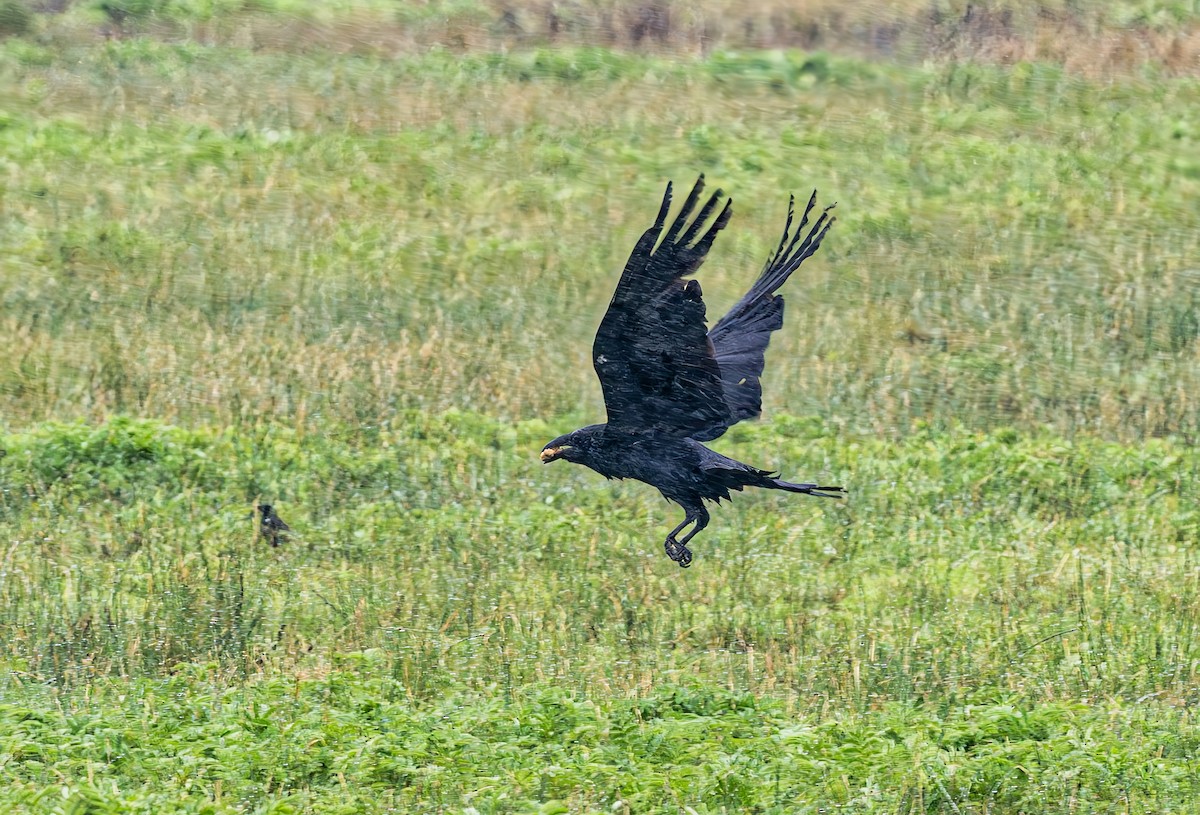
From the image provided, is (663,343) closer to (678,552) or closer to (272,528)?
(678,552)

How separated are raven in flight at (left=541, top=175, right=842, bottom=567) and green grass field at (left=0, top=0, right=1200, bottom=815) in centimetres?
72

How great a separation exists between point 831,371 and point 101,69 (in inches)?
411

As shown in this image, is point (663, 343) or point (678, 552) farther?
point (678, 552)

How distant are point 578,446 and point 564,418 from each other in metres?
3.58

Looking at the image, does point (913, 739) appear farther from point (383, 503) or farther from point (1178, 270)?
point (1178, 270)

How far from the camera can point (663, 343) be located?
6266 mm

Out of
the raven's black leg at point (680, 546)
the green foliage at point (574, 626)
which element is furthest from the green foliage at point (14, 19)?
the raven's black leg at point (680, 546)

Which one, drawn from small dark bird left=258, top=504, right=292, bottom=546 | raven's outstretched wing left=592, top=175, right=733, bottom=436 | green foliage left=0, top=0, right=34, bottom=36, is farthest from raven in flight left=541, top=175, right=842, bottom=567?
green foliage left=0, top=0, right=34, bottom=36

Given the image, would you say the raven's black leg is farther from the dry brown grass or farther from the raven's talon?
the dry brown grass

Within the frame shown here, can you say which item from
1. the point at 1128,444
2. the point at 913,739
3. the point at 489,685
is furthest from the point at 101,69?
the point at 913,739

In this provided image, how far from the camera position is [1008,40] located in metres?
20.1

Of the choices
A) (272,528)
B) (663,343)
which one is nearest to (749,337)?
(663,343)

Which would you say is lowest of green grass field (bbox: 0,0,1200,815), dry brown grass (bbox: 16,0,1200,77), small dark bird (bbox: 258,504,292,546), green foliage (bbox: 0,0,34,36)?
small dark bird (bbox: 258,504,292,546)

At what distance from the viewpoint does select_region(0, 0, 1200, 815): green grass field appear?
17.9ft
